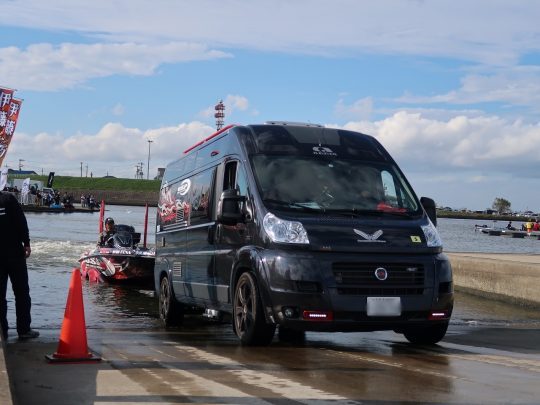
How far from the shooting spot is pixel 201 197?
11.6 metres

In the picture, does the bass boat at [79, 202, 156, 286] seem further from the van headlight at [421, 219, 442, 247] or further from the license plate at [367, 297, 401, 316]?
the license plate at [367, 297, 401, 316]

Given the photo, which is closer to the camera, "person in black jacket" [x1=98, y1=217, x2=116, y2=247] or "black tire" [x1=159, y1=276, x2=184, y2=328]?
"black tire" [x1=159, y1=276, x2=184, y2=328]

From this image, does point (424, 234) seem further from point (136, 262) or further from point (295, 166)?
point (136, 262)

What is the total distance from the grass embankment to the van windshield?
151432 mm

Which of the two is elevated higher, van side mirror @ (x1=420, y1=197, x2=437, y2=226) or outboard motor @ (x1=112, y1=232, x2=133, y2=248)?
van side mirror @ (x1=420, y1=197, x2=437, y2=226)

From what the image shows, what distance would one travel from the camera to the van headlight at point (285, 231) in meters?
8.84

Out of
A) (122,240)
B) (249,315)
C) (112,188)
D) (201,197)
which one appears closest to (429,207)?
(249,315)

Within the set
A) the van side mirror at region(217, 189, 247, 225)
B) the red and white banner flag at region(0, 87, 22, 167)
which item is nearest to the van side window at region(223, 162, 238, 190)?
the van side mirror at region(217, 189, 247, 225)

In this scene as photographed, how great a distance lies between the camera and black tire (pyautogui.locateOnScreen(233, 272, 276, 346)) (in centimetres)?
919

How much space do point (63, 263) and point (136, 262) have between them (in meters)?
7.49

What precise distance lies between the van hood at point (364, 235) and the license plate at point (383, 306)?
50 cm

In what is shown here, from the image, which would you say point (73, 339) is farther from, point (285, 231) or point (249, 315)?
point (285, 231)

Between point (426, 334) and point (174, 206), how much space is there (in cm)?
502

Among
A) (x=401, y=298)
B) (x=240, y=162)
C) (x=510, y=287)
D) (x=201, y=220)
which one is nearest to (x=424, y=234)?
(x=401, y=298)
